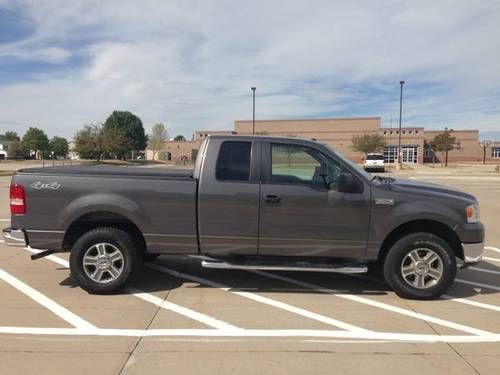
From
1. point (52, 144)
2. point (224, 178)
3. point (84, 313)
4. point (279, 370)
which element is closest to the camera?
point (279, 370)

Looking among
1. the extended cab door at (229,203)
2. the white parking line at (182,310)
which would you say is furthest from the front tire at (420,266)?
the white parking line at (182,310)

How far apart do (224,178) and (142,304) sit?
1.72m

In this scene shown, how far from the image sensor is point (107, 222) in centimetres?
Result: 589

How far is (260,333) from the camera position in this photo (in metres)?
4.58

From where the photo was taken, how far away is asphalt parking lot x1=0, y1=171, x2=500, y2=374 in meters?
3.94

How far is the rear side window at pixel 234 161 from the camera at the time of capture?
5.72 m

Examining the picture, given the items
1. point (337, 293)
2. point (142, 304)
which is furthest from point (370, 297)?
point (142, 304)

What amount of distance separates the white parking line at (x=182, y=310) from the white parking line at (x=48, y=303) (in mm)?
861

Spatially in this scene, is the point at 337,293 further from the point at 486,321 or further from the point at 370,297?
the point at 486,321

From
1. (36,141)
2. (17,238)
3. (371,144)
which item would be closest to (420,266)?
(17,238)

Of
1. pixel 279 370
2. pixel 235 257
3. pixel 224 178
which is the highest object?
pixel 224 178

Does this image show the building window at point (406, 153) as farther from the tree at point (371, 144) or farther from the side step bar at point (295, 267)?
the side step bar at point (295, 267)

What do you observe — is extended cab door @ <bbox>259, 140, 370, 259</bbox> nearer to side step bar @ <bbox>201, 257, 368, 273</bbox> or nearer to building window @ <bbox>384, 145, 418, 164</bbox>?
side step bar @ <bbox>201, 257, 368, 273</bbox>

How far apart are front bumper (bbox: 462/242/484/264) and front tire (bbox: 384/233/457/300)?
148 mm
